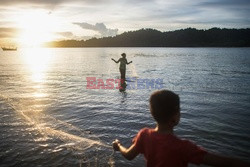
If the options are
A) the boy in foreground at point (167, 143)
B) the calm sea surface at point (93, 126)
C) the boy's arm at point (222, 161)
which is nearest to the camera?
the boy's arm at point (222, 161)

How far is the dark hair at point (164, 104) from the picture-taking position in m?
2.46

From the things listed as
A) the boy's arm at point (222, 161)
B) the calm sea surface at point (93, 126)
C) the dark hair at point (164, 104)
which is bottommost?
the calm sea surface at point (93, 126)

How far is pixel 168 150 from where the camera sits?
2500 mm

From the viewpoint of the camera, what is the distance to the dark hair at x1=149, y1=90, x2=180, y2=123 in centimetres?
246

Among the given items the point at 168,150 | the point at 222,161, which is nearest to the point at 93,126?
the point at 168,150

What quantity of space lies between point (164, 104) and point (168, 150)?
0.47 metres

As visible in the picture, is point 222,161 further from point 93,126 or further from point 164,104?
point 93,126

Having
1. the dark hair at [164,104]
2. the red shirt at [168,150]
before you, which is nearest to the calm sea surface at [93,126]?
the red shirt at [168,150]

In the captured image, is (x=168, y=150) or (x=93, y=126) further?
(x=93, y=126)

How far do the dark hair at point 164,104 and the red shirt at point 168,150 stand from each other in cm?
21

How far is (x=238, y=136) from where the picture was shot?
9094mm

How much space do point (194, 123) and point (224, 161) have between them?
8.89 metres

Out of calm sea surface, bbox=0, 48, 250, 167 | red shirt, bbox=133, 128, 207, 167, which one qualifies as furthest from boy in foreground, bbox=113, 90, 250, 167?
calm sea surface, bbox=0, 48, 250, 167

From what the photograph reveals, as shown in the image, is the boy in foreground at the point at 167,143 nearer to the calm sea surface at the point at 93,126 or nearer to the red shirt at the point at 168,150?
the red shirt at the point at 168,150
